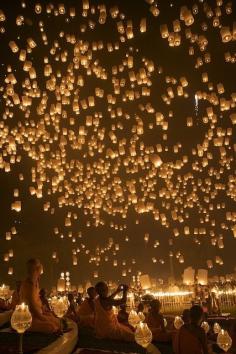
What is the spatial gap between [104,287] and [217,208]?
47.3ft

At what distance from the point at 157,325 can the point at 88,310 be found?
1.16m

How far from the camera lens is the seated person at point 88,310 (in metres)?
Answer: 6.21

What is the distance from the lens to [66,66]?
40.0ft

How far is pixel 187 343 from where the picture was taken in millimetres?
4223

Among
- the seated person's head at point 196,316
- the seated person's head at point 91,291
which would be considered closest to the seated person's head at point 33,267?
the seated person's head at point 91,291

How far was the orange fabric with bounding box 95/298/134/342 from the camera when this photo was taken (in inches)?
210

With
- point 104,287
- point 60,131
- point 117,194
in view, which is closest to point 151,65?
point 60,131

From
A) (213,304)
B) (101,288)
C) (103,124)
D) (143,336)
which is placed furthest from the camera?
(103,124)

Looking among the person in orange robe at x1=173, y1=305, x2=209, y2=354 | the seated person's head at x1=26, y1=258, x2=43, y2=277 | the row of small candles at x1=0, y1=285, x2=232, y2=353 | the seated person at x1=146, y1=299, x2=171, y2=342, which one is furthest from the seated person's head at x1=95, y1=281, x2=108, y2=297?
the person in orange robe at x1=173, y1=305, x2=209, y2=354

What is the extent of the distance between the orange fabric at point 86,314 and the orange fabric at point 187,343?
84.1 inches

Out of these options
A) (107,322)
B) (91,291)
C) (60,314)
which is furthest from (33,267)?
(91,291)

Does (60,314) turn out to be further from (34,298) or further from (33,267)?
(33,267)

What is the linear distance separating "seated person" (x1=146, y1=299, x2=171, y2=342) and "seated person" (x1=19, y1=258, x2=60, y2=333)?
1.41 metres

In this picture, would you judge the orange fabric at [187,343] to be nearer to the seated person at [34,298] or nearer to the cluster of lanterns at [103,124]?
the seated person at [34,298]
